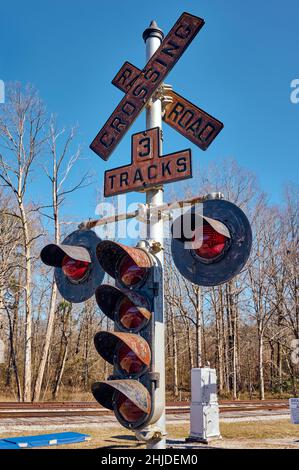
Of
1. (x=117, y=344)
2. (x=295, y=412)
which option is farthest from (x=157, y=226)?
(x=295, y=412)

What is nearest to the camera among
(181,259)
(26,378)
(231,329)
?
(181,259)

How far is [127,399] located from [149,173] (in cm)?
205

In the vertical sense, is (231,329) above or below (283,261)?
below

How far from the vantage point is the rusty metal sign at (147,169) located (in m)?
4.06

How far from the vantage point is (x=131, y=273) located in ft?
10.9

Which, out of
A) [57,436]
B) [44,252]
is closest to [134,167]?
[44,252]

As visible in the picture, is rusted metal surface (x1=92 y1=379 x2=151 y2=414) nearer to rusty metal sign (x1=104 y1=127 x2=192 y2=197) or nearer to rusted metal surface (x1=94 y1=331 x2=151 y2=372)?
rusted metal surface (x1=94 y1=331 x2=151 y2=372)

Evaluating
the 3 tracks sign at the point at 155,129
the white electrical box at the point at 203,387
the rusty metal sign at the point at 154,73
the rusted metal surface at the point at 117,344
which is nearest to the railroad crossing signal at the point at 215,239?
the rusted metal surface at the point at 117,344

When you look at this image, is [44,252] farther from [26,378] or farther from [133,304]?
[26,378]

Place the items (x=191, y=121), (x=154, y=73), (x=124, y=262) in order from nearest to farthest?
1. (x=124, y=262)
2. (x=154, y=73)
3. (x=191, y=121)

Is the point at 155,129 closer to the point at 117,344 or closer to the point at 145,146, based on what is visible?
the point at 145,146

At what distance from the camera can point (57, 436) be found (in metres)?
9.99
